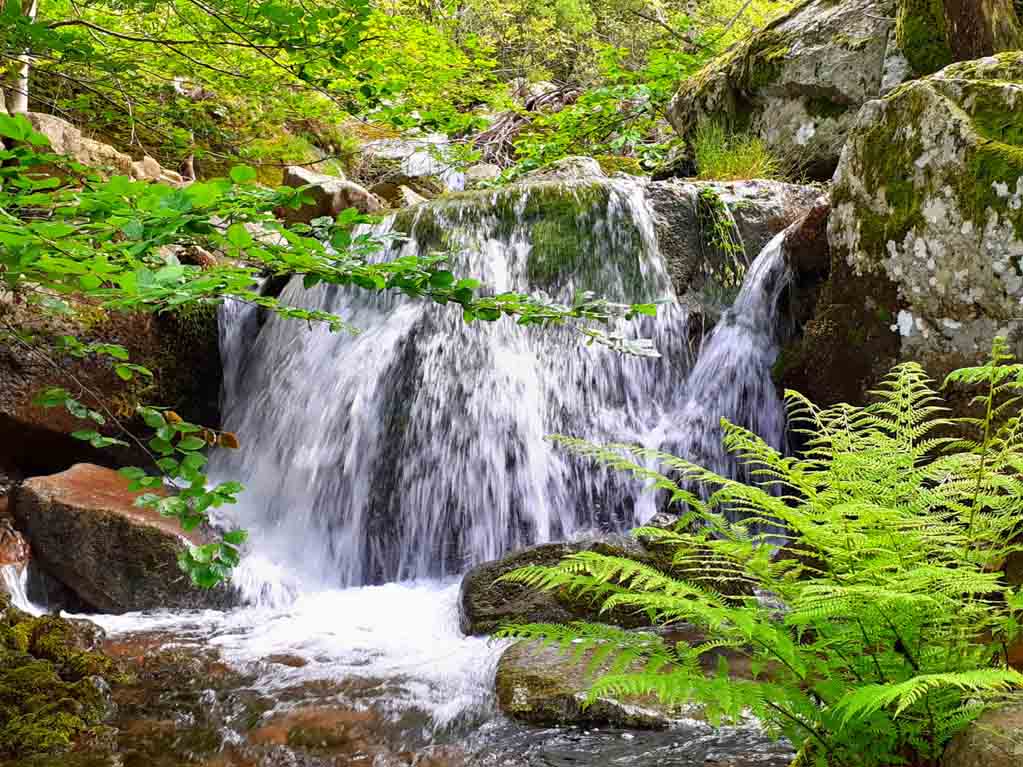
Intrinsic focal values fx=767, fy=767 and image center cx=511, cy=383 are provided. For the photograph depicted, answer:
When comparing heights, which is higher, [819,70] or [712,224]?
[819,70]

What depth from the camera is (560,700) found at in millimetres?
3238

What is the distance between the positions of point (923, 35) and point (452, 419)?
6128 mm

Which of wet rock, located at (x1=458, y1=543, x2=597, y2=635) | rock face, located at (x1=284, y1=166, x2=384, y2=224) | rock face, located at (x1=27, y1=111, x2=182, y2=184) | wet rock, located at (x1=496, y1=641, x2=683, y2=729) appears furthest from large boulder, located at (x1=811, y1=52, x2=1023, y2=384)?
rock face, located at (x1=27, y1=111, x2=182, y2=184)

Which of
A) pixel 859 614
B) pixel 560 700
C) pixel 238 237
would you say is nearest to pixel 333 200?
pixel 560 700

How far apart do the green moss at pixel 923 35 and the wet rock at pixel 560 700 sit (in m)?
7.18

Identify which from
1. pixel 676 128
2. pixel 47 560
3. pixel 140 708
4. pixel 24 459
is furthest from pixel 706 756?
pixel 676 128

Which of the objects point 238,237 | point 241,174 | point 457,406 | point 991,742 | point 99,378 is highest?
point 241,174

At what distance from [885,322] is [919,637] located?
3638 mm

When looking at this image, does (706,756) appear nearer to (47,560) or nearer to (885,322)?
(885,322)

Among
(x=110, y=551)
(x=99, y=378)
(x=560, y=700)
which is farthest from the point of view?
(x=99, y=378)

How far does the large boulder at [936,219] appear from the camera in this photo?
448 cm

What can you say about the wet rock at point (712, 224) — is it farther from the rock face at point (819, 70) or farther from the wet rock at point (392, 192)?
the wet rock at point (392, 192)

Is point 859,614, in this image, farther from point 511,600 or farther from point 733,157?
point 733,157

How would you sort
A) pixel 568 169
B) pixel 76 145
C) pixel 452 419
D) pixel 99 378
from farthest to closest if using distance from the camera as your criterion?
1. pixel 568 169
2. pixel 76 145
3. pixel 99 378
4. pixel 452 419
